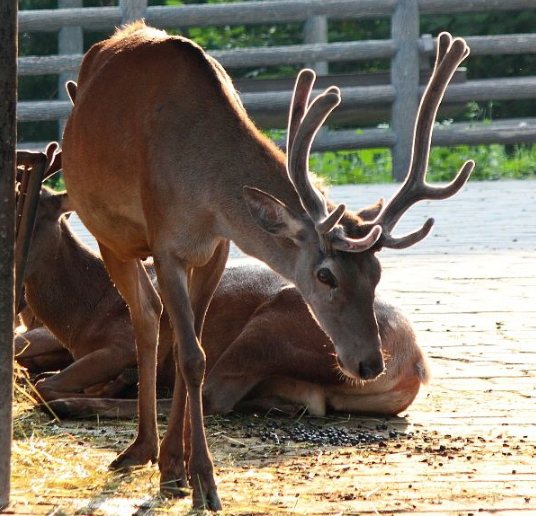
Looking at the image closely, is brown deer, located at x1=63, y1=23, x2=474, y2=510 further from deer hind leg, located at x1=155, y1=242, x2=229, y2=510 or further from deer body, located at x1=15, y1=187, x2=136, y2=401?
deer body, located at x1=15, y1=187, x2=136, y2=401

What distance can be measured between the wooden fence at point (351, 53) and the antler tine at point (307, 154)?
451 inches

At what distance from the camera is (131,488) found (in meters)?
4.87

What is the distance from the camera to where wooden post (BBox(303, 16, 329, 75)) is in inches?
677

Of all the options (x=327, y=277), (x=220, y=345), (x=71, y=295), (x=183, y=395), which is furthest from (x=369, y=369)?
(x=71, y=295)

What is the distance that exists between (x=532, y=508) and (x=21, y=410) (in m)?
2.89

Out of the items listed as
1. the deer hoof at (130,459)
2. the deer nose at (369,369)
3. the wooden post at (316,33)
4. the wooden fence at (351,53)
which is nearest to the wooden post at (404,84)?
the wooden fence at (351,53)

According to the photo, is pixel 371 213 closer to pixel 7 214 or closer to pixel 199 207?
pixel 199 207

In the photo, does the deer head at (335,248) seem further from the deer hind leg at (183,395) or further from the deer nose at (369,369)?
the deer hind leg at (183,395)

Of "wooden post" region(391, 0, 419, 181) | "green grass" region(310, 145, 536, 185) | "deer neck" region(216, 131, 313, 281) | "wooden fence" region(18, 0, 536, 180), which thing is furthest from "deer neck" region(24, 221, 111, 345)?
"green grass" region(310, 145, 536, 185)

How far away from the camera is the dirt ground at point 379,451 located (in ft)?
15.0

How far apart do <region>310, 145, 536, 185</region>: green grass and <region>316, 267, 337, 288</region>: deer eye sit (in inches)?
490

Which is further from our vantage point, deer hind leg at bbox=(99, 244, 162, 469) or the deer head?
deer hind leg at bbox=(99, 244, 162, 469)

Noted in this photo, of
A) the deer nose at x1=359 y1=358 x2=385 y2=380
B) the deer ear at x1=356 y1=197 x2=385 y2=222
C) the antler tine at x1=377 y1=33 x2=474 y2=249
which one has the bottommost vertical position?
the deer nose at x1=359 y1=358 x2=385 y2=380

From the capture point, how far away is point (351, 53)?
55.1 feet
